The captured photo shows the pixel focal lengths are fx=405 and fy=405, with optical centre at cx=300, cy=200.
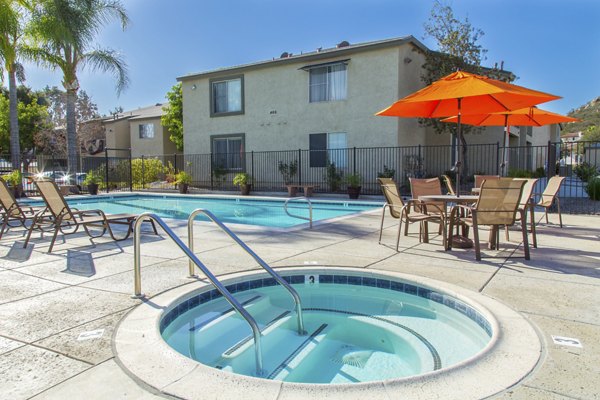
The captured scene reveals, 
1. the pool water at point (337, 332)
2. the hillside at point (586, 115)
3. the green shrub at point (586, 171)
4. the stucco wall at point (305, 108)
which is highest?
the hillside at point (586, 115)

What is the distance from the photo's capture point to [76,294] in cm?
385

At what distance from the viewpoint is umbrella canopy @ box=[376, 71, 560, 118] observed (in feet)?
18.0

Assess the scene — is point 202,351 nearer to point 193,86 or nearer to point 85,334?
point 85,334

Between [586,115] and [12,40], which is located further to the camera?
[586,115]

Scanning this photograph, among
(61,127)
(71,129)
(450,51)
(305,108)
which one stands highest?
(450,51)

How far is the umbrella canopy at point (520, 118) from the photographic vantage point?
9.18 m

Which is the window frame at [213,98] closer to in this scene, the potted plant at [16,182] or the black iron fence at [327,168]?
the black iron fence at [327,168]

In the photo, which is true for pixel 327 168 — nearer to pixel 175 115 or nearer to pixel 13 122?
pixel 13 122

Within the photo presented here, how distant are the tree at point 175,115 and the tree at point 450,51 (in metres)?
15.3

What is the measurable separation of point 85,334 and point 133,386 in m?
0.96

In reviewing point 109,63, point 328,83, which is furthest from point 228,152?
point 109,63

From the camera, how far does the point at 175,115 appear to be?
25359 mm

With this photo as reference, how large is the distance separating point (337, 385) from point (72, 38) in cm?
1745

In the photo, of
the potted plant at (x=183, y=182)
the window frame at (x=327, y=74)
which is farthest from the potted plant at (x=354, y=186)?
the potted plant at (x=183, y=182)
